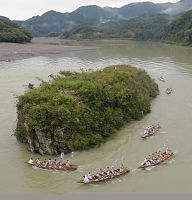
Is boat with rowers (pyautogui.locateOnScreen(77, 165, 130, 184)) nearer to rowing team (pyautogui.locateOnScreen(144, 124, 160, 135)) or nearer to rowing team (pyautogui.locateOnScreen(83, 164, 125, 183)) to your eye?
rowing team (pyautogui.locateOnScreen(83, 164, 125, 183))

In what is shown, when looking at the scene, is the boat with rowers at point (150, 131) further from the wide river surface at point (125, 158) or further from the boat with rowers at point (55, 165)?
the boat with rowers at point (55, 165)

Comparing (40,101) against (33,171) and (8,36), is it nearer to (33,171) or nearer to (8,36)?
(33,171)

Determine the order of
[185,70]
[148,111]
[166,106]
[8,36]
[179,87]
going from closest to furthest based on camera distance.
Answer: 1. [148,111]
2. [166,106]
3. [179,87]
4. [185,70]
5. [8,36]

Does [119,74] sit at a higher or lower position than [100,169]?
higher

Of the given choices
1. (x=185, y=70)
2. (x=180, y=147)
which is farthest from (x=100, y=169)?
(x=185, y=70)

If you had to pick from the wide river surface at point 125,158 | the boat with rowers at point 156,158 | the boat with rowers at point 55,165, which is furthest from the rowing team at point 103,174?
the boat with rowers at point 156,158

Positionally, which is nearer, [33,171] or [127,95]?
[33,171]

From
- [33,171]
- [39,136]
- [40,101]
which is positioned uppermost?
[40,101]

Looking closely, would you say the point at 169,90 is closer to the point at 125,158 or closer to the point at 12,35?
the point at 125,158
